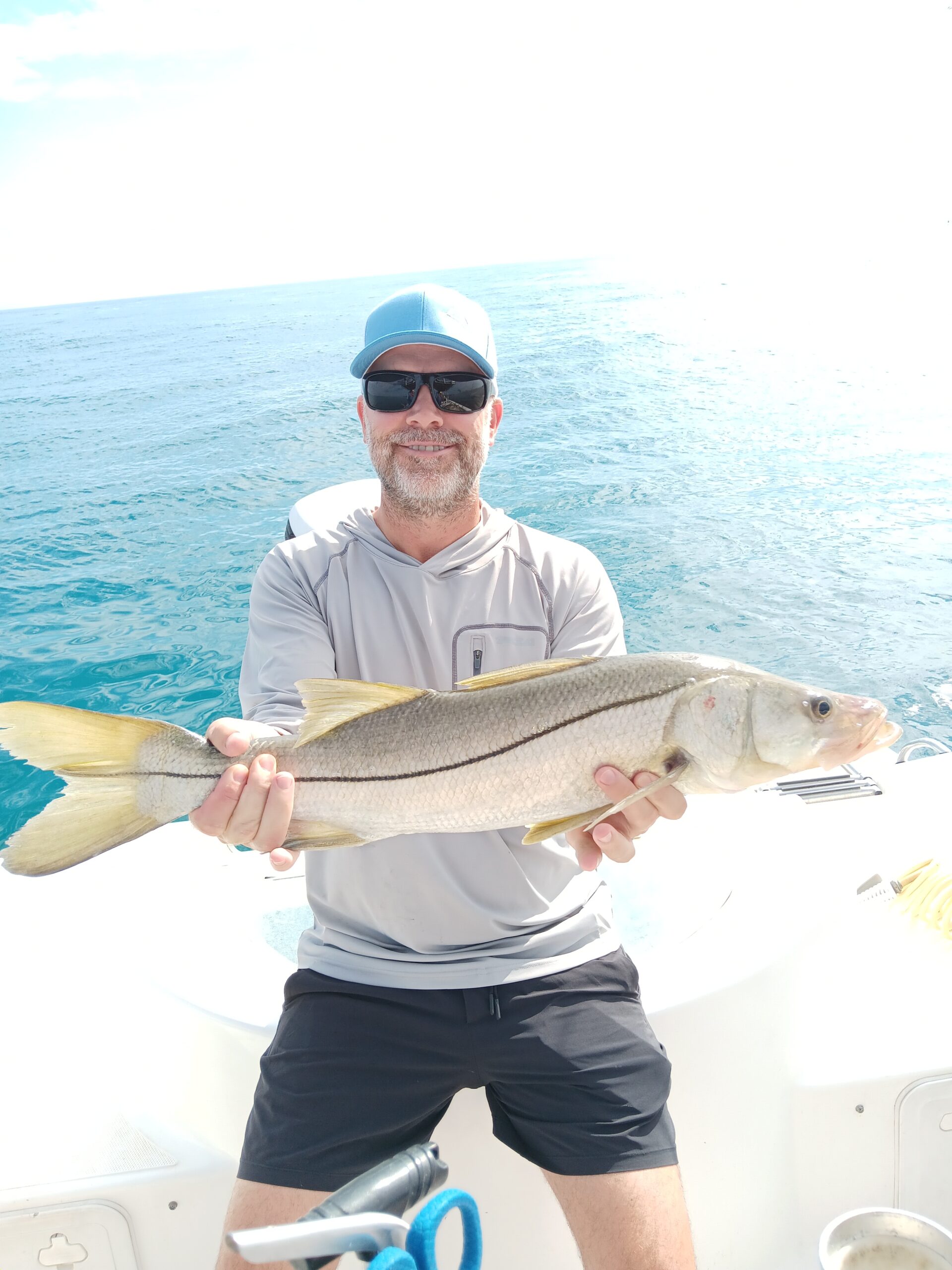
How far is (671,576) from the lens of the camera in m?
11.4

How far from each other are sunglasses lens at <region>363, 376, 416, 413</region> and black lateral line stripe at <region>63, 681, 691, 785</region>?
116cm

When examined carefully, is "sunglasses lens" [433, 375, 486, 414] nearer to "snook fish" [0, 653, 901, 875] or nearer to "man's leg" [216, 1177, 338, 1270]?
"snook fish" [0, 653, 901, 875]

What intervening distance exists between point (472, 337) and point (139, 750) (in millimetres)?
1481

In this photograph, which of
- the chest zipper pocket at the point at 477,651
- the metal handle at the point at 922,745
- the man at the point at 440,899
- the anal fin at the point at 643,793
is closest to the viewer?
the anal fin at the point at 643,793

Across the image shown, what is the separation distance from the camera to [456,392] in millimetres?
2639

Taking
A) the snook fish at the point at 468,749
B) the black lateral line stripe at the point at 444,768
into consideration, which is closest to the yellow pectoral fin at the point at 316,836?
the snook fish at the point at 468,749

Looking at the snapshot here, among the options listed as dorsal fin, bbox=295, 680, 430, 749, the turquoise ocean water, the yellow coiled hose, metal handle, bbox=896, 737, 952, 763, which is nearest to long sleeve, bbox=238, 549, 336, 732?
dorsal fin, bbox=295, 680, 430, 749

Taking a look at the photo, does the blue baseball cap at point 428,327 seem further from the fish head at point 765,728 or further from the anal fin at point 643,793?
the anal fin at point 643,793

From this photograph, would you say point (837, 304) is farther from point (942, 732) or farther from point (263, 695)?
point (263, 695)

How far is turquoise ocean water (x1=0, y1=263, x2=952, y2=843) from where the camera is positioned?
9.95m

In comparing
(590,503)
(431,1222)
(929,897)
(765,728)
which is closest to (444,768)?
(765,728)

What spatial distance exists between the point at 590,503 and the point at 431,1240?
13.0 metres

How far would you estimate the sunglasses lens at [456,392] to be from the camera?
263cm

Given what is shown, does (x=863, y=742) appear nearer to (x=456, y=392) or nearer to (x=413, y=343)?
(x=456, y=392)
